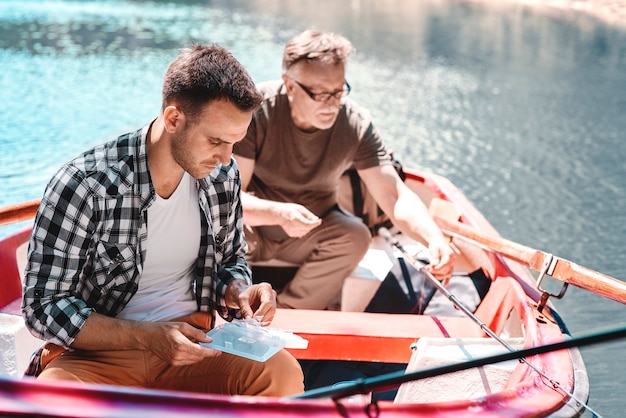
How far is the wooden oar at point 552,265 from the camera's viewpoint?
2162mm

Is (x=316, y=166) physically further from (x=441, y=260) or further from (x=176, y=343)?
(x=176, y=343)

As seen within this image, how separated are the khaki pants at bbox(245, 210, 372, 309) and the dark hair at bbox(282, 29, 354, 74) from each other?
2.01 ft

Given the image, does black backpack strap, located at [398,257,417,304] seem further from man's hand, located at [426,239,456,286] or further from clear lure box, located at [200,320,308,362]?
clear lure box, located at [200,320,308,362]

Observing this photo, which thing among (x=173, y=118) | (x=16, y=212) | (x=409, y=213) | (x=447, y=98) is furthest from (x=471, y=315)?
(x=447, y=98)

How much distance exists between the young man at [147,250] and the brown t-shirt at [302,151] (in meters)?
0.97

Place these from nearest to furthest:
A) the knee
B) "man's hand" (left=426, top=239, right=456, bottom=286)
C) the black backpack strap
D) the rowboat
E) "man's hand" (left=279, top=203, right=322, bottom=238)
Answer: the rowboat → the knee → "man's hand" (left=279, top=203, right=322, bottom=238) → "man's hand" (left=426, top=239, right=456, bottom=286) → the black backpack strap

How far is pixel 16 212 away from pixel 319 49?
120cm

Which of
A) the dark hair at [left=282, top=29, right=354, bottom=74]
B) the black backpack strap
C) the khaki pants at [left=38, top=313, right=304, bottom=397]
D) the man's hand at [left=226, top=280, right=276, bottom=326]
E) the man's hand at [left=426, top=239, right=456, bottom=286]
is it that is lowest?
the black backpack strap

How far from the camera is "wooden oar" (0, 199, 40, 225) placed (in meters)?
2.54

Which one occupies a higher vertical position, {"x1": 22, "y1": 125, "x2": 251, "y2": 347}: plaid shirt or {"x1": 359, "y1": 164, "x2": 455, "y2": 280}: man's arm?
{"x1": 22, "y1": 125, "x2": 251, "y2": 347}: plaid shirt

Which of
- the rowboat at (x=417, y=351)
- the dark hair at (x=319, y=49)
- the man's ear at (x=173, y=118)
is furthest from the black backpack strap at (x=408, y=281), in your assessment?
the man's ear at (x=173, y=118)

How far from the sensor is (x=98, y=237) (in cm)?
156

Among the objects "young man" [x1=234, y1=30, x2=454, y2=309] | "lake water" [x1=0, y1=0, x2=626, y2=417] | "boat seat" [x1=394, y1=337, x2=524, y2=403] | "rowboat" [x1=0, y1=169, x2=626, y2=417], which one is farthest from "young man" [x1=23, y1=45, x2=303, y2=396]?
"lake water" [x1=0, y1=0, x2=626, y2=417]

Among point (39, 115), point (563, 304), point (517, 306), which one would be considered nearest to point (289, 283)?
point (517, 306)
